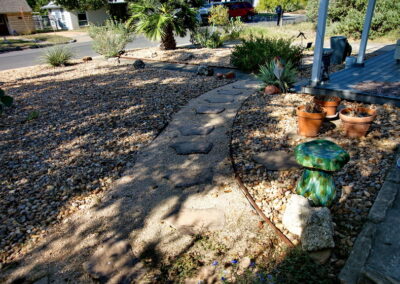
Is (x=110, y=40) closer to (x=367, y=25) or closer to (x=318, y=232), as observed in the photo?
(x=367, y=25)

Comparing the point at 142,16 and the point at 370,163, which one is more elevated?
the point at 142,16

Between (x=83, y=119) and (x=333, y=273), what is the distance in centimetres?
453

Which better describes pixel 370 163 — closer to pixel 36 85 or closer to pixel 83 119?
pixel 83 119

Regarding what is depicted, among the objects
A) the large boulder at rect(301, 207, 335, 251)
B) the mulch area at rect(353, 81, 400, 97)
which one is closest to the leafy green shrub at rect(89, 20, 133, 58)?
the mulch area at rect(353, 81, 400, 97)

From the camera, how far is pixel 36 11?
129 feet

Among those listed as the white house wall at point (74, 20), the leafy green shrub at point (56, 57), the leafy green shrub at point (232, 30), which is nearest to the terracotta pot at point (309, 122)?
the leafy green shrub at point (56, 57)

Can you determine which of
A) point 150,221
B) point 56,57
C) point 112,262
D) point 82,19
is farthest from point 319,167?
point 82,19

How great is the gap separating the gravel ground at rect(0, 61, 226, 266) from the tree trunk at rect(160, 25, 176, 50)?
3802mm

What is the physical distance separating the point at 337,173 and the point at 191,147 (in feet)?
5.95

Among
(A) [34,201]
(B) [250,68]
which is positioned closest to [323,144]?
(A) [34,201]

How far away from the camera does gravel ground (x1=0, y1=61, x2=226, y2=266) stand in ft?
9.83

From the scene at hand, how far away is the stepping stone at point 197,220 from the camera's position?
2.61 m

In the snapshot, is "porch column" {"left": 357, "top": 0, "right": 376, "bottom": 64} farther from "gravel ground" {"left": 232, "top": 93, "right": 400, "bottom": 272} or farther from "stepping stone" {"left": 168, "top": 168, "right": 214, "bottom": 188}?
"stepping stone" {"left": 168, "top": 168, "right": 214, "bottom": 188}

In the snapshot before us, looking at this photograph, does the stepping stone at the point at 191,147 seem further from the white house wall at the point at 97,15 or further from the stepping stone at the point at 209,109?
the white house wall at the point at 97,15
